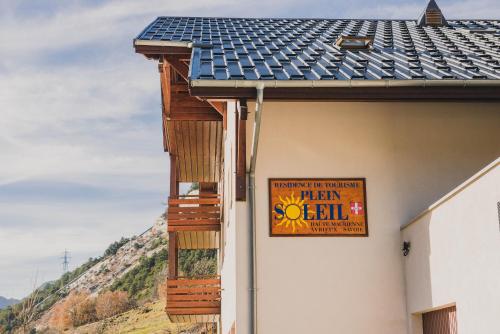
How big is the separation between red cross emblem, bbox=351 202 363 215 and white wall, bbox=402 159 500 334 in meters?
0.67

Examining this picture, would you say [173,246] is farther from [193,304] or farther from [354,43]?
[354,43]

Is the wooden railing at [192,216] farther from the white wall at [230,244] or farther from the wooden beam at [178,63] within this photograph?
the wooden beam at [178,63]

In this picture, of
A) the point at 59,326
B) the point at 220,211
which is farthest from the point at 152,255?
the point at 220,211

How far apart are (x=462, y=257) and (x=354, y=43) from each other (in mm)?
4141

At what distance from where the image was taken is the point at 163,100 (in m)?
14.6

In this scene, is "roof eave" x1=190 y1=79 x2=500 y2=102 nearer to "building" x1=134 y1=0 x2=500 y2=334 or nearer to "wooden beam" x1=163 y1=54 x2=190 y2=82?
"building" x1=134 y1=0 x2=500 y2=334

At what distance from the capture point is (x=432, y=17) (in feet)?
48.9

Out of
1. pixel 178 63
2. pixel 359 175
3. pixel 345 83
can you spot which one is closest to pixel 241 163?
pixel 359 175

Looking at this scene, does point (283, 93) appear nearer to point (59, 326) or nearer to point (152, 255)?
point (59, 326)

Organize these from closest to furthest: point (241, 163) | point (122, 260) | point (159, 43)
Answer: point (241, 163)
point (159, 43)
point (122, 260)

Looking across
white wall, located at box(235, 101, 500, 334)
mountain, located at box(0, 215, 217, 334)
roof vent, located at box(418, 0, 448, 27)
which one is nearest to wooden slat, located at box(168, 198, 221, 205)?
roof vent, located at box(418, 0, 448, 27)

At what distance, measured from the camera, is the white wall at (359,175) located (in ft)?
30.2

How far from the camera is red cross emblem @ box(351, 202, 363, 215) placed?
950 centimetres

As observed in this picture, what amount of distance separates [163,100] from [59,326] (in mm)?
43824
